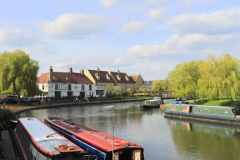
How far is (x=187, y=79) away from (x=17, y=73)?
35.5 metres

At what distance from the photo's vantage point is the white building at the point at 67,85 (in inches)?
2416

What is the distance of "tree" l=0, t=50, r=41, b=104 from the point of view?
41.8m

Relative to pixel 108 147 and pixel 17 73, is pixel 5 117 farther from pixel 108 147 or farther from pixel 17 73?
pixel 17 73

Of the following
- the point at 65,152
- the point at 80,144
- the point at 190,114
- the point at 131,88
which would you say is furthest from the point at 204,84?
the point at 131,88

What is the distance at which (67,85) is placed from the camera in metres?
65.6

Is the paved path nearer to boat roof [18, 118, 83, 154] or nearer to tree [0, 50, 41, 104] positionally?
boat roof [18, 118, 83, 154]

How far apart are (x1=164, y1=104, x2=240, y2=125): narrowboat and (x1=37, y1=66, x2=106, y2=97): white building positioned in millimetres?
40158

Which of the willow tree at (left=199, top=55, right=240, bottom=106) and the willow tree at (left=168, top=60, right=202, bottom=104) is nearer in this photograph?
the willow tree at (left=199, top=55, right=240, bottom=106)

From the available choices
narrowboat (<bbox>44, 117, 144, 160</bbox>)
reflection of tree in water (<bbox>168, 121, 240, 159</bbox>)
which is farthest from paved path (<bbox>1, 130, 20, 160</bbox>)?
reflection of tree in water (<bbox>168, 121, 240, 159</bbox>)

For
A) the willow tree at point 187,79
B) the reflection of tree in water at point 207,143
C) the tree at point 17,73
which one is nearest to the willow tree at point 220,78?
the willow tree at point 187,79

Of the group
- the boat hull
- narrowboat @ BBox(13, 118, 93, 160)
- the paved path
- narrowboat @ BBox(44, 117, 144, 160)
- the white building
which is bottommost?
the boat hull

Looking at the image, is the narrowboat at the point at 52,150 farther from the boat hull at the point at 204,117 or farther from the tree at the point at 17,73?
the tree at the point at 17,73

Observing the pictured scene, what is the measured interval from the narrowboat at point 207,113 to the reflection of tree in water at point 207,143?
309 cm

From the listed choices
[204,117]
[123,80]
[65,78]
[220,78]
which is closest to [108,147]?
[204,117]
